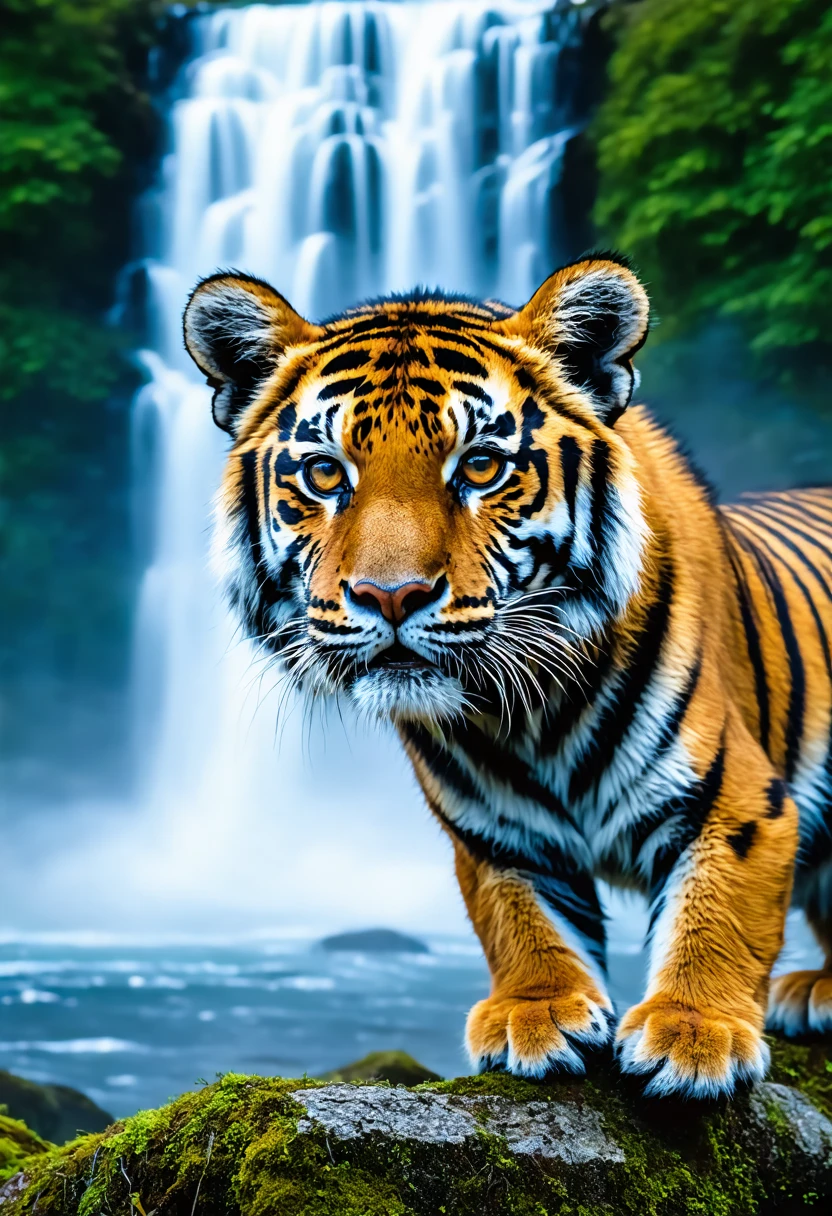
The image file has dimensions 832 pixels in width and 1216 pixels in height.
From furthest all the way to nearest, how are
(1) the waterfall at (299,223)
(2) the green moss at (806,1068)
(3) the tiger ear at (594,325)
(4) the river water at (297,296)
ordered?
(1) the waterfall at (299,223) < (4) the river water at (297,296) < (2) the green moss at (806,1068) < (3) the tiger ear at (594,325)

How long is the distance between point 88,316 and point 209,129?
75.2 inches

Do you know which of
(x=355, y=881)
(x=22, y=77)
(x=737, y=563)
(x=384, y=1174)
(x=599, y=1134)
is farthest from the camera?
(x=22, y=77)

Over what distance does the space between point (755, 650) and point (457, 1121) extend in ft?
3.43

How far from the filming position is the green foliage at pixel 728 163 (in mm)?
8031

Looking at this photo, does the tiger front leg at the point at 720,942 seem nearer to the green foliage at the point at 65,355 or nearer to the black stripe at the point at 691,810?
the black stripe at the point at 691,810

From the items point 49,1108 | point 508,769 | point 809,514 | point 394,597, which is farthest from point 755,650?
point 49,1108

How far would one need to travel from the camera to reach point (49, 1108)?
3.85 m

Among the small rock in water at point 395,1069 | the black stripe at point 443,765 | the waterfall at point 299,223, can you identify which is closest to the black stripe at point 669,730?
the black stripe at point 443,765

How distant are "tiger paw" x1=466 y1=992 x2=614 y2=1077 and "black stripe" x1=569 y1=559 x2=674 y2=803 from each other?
34 cm

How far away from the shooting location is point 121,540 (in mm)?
9961

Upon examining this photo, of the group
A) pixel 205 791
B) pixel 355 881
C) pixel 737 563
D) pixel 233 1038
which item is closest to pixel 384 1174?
pixel 737 563

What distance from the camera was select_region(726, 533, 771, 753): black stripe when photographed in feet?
7.08

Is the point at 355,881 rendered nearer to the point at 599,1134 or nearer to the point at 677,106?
the point at 677,106

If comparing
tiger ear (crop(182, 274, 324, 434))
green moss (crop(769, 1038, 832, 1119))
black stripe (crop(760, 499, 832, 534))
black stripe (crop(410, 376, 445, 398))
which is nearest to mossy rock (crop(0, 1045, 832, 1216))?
green moss (crop(769, 1038, 832, 1119))
